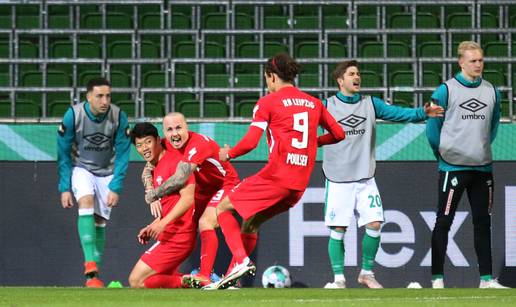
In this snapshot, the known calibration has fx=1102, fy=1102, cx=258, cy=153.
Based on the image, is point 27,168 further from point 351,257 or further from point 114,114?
point 351,257

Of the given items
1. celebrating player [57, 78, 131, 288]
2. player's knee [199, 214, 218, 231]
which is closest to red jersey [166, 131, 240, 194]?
player's knee [199, 214, 218, 231]

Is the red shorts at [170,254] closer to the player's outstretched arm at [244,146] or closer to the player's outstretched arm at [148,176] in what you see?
the player's outstretched arm at [148,176]

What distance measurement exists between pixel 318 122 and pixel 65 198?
2984 millimetres

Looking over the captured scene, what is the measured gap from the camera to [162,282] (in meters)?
9.53

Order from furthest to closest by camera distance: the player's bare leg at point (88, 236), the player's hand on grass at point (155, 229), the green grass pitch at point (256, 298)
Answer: the player's bare leg at point (88, 236) → the player's hand on grass at point (155, 229) → the green grass pitch at point (256, 298)

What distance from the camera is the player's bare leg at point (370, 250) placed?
946cm

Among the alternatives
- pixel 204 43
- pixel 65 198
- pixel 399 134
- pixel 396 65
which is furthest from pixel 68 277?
pixel 396 65

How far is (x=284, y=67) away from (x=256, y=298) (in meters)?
1.74

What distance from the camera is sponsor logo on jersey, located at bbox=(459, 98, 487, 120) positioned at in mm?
9156

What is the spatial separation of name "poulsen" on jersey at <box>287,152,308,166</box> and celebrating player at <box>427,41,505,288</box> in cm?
168

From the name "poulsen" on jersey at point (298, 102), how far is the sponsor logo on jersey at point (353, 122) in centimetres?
151

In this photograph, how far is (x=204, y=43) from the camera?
14.1 m

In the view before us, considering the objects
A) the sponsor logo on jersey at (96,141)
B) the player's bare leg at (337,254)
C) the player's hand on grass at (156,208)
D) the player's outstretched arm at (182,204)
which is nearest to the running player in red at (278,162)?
the player's outstretched arm at (182,204)

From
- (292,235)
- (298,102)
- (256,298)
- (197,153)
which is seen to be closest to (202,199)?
(197,153)
